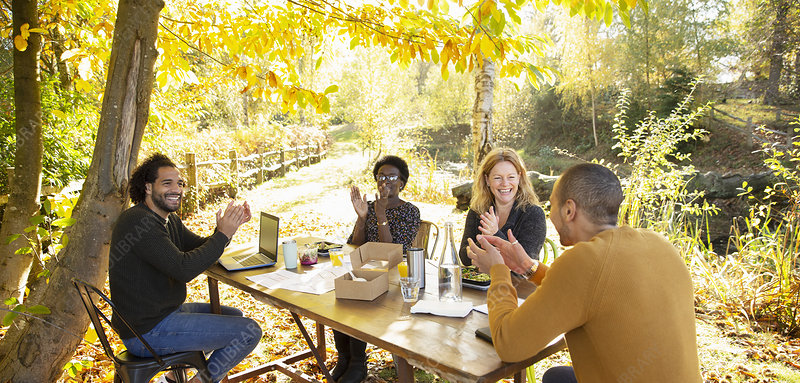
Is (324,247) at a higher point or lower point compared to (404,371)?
higher

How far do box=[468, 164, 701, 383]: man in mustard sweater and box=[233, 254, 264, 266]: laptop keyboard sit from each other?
1860 millimetres

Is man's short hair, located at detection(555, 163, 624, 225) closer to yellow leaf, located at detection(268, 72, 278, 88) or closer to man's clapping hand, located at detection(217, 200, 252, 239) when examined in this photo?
man's clapping hand, located at detection(217, 200, 252, 239)

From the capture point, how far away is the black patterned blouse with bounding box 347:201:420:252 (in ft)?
11.0

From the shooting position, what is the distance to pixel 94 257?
8.50 ft

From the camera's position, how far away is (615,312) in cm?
129

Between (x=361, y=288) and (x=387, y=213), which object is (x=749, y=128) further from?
(x=361, y=288)

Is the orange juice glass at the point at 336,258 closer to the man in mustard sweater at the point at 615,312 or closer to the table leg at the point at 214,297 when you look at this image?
the table leg at the point at 214,297

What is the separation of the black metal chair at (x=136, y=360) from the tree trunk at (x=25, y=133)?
1506 millimetres

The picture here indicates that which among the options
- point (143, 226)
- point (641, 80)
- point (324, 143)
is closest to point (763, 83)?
point (641, 80)

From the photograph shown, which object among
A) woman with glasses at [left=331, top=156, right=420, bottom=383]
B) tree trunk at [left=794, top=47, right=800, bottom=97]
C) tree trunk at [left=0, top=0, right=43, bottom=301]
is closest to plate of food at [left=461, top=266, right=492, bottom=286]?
woman with glasses at [left=331, top=156, right=420, bottom=383]

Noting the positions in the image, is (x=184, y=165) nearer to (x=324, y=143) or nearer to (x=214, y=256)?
(x=214, y=256)

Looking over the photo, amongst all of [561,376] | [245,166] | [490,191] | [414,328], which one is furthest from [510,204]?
[245,166]

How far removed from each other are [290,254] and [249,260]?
0.38 m

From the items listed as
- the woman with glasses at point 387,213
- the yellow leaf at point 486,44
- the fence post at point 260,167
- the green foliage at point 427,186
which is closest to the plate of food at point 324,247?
the woman with glasses at point 387,213
